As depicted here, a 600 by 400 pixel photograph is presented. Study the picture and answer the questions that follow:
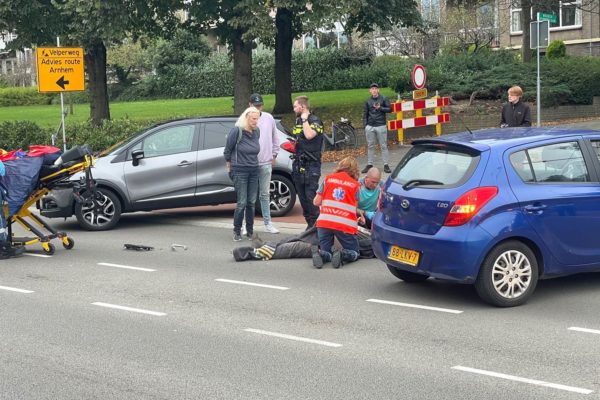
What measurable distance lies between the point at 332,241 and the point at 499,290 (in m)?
2.77

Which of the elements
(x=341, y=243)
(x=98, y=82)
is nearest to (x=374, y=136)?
(x=341, y=243)

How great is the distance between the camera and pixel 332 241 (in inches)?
401

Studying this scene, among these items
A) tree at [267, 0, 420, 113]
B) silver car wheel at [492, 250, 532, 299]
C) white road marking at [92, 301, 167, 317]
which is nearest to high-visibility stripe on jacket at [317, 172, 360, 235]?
silver car wheel at [492, 250, 532, 299]

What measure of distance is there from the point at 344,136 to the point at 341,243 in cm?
1185

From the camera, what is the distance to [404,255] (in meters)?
8.18

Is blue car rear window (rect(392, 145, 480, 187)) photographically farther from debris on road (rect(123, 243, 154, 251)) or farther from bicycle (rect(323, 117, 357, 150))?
bicycle (rect(323, 117, 357, 150))

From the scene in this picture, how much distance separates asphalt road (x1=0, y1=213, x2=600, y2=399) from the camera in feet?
19.2

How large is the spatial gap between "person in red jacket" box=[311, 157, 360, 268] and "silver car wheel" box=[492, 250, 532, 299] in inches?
95.6

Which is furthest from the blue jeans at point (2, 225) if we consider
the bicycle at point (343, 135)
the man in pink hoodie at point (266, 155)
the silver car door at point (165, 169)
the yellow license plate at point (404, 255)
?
Answer: the bicycle at point (343, 135)

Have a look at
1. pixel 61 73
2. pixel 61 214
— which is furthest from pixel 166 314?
pixel 61 73

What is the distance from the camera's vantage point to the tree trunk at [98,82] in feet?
85.3

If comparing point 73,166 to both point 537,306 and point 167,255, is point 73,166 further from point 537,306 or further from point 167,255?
point 537,306

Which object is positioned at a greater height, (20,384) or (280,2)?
(280,2)

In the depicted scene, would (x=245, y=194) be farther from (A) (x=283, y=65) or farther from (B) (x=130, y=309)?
(A) (x=283, y=65)
